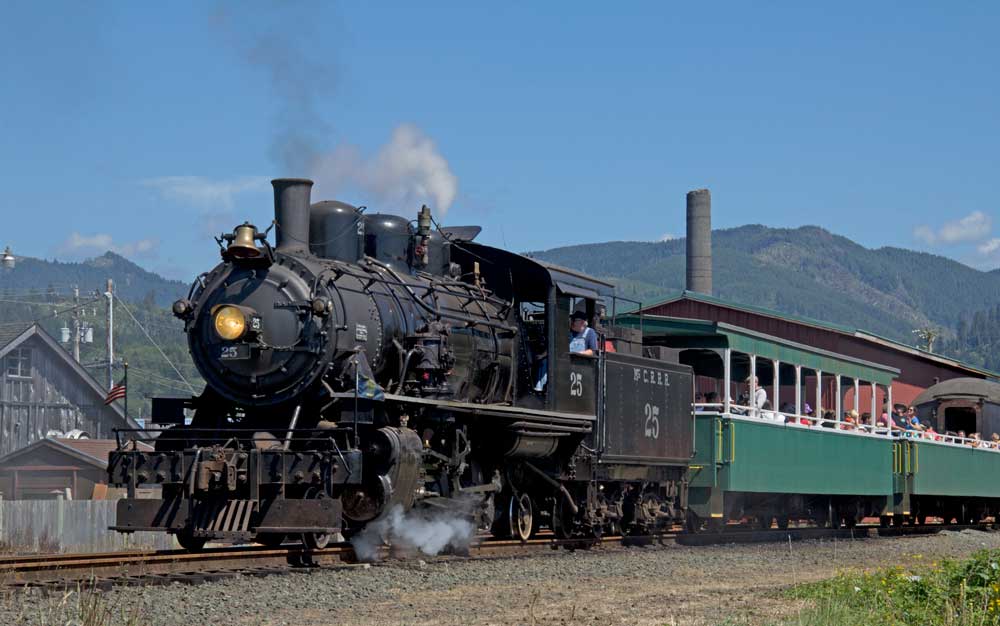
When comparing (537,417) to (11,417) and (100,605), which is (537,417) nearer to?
(100,605)

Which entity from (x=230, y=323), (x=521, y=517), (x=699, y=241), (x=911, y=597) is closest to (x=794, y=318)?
(x=699, y=241)

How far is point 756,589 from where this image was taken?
41.1 feet

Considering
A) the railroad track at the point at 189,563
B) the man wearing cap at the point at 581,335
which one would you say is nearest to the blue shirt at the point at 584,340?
the man wearing cap at the point at 581,335

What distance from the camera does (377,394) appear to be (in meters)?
13.8

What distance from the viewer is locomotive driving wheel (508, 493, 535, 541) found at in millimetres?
17703

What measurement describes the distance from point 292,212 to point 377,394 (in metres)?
2.65

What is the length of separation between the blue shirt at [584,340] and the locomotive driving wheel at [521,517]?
2196 mm

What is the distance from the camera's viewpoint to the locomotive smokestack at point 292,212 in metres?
14.9

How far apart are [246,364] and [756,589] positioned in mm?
5969

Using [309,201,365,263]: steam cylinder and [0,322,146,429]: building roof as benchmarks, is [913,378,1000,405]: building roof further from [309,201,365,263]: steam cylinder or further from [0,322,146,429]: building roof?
[0,322,146,429]: building roof

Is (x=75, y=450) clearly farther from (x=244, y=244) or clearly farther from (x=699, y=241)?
(x=244, y=244)

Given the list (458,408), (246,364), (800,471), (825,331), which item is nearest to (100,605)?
(246,364)

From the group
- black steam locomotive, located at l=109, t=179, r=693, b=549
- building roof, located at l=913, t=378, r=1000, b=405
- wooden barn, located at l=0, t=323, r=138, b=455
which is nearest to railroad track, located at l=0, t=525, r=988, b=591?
black steam locomotive, located at l=109, t=179, r=693, b=549

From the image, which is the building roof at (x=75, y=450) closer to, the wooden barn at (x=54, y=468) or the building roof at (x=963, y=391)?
the wooden barn at (x=54, y=468)
